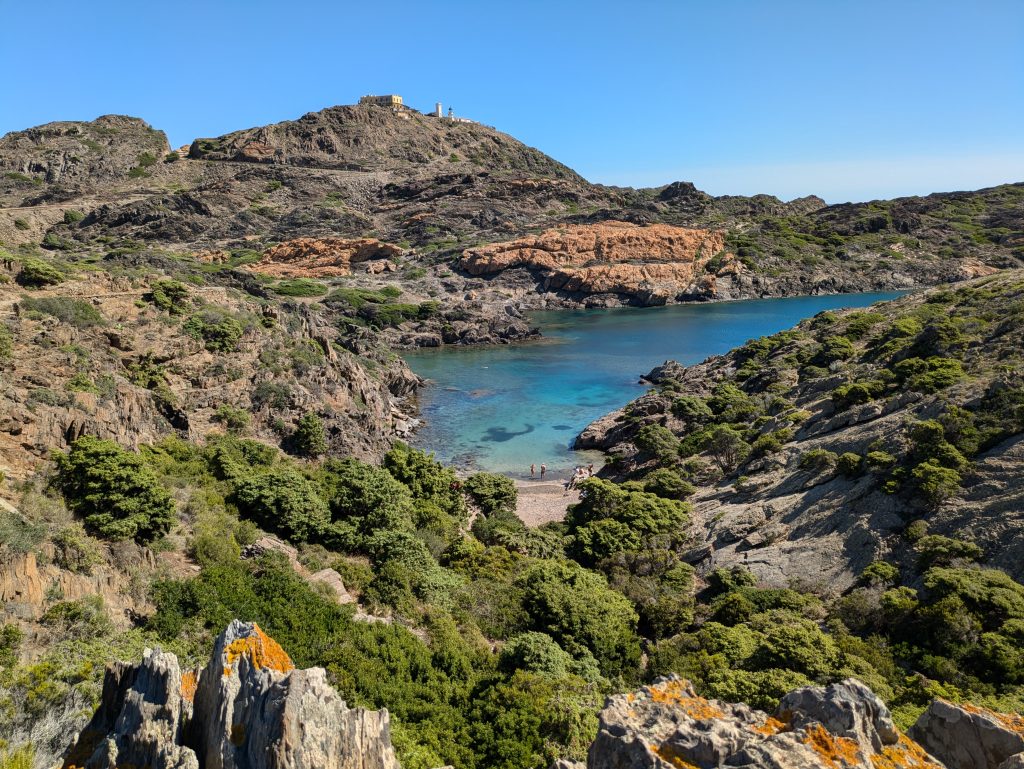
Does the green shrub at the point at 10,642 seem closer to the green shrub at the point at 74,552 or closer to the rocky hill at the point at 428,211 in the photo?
the green shrub at the point at 74,552

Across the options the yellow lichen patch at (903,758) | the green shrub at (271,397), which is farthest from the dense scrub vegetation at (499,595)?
the yellow lichen patch at (903,758)

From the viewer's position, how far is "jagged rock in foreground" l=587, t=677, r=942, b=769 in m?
5.57

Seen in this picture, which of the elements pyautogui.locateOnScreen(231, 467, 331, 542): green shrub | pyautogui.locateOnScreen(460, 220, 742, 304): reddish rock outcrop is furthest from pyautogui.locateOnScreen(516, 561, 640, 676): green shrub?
pyautogui.locateOnScreen(460, 220, 742, 304): reddish rock outcrop

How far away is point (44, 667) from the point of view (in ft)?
27.1

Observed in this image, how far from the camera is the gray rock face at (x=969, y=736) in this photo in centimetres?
625

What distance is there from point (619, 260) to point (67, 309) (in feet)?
317

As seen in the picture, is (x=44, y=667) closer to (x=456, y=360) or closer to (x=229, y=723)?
(x=229, y=723)

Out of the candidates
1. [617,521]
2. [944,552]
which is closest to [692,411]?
[617,521]

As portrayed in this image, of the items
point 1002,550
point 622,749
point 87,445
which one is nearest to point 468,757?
point 622,749

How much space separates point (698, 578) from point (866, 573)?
16.2ft

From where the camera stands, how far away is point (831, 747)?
5742 millimetres

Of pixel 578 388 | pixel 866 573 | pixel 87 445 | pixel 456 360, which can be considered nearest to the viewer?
pixel 87 445

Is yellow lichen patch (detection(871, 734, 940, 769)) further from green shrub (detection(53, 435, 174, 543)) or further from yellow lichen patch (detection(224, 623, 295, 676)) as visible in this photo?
green shrub (detection(53, 435, 174, 543))

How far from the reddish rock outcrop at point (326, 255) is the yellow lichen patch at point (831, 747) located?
10623 centimetres
